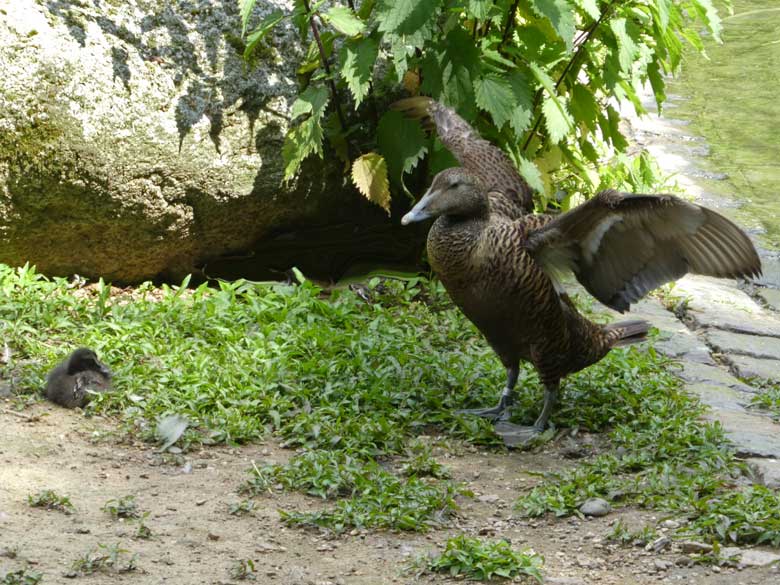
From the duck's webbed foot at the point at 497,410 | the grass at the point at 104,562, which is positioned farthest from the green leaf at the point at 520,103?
the grass at the point at 104,562

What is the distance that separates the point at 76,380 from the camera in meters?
5.07

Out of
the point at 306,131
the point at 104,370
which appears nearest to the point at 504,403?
the point at 104,370

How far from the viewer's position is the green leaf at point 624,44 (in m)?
6.52

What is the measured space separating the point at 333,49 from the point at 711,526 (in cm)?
388

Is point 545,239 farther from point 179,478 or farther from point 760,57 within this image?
point 760,57

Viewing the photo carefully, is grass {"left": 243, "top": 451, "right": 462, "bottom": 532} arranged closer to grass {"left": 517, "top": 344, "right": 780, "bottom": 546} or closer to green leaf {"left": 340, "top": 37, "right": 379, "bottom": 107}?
grass {"left": 517, "top": 344, "right": 780, "bottom": 546}

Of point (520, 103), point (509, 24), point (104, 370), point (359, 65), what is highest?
point (509, 24)

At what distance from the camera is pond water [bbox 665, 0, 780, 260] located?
28.5 feet

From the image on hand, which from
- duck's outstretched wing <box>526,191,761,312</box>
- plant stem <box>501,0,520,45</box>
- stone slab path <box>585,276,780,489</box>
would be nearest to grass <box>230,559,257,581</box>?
duck's outstretched wing <box>526,191,761,312</box>

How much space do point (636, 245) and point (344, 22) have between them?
7.30 ft

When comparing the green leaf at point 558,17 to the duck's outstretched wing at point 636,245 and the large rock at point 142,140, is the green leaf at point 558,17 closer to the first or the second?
the duck's outstretched wing at point 636,245

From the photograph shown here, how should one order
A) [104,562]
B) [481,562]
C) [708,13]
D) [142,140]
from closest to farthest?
1. [104,562]
2. [481,562]
3. [142,140]
4. [708,13]

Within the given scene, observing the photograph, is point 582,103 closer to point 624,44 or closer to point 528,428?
point 624,44

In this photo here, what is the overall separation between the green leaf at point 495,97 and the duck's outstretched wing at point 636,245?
1248mm
